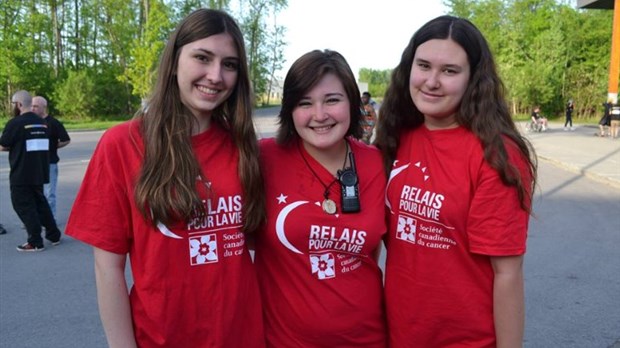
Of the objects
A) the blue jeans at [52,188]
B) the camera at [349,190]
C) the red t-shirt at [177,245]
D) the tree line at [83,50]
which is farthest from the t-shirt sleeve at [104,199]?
the tree line at [83,50]

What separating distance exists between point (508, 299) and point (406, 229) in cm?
49

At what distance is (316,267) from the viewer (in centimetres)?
226

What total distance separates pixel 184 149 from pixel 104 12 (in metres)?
47.1

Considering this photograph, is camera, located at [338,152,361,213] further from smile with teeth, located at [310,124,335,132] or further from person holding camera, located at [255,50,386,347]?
smile with teeth, located at [310,124,335,132]

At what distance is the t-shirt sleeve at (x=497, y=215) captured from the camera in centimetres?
199

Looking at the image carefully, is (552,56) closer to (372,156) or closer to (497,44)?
(497,44)

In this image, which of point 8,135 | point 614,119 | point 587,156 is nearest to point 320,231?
point 8,135

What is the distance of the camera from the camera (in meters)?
2.29

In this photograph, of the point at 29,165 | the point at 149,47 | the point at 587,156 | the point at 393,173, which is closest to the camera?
the point at 393,173

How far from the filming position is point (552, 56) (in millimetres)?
43562

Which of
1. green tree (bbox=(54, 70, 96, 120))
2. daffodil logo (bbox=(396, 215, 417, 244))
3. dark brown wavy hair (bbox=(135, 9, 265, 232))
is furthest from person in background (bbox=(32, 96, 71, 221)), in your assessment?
green tree (bbox=(54, 70, 96, 120))

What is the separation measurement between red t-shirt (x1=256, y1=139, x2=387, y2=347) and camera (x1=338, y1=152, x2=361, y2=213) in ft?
0.09

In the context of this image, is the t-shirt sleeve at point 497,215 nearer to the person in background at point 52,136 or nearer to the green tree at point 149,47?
the person in background at point 52,136

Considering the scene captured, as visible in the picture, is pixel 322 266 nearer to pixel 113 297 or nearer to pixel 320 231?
pixel 320 231
